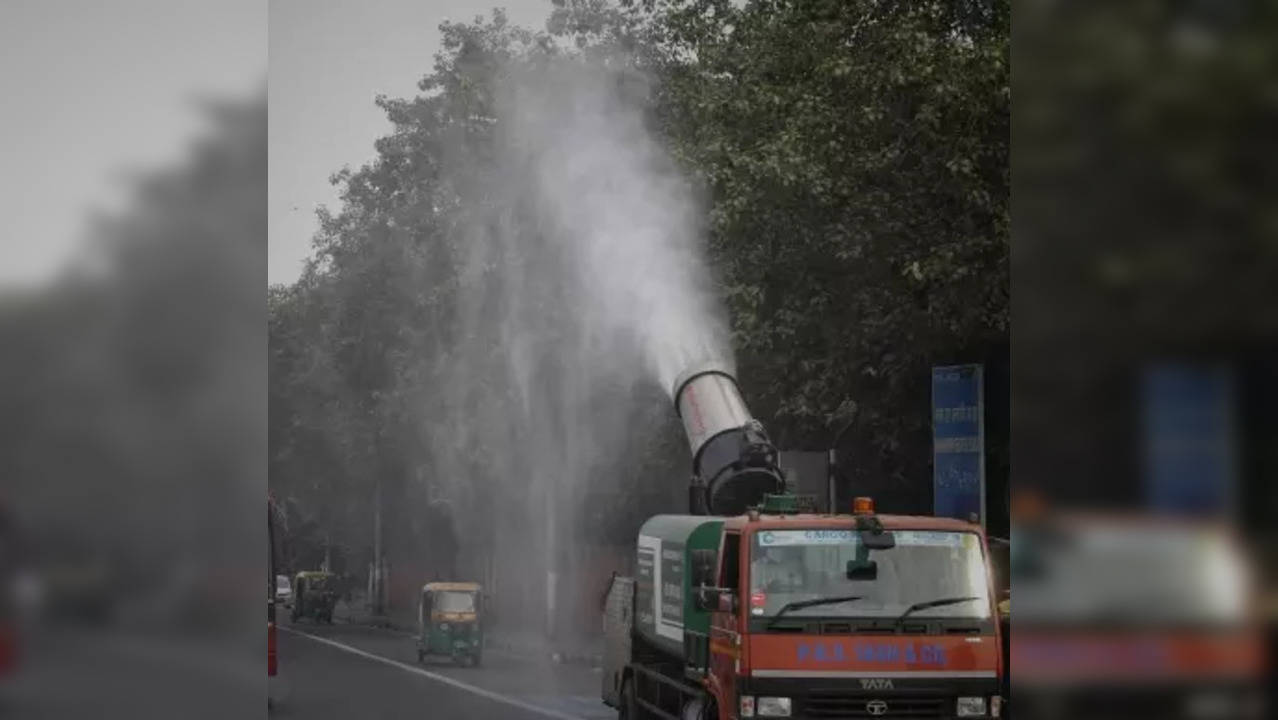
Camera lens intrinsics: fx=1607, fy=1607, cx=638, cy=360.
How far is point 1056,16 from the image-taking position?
172 centimetres

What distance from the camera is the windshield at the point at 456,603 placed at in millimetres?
38188

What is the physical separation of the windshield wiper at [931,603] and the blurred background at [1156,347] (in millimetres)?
10225

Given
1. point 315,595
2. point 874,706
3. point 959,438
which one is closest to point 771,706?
point 874,706

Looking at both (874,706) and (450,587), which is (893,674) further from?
(450,587)

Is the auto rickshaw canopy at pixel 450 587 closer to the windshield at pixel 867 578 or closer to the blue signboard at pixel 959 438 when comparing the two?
the blue signboard at pixel 959 438

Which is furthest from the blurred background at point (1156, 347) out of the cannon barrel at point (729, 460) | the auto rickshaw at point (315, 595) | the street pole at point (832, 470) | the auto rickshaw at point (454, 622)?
the auto rickshaw at point (315, 595)

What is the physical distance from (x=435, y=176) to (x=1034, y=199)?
124 ft

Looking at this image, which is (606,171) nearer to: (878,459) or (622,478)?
(878,459)

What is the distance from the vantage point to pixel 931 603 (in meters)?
11.8

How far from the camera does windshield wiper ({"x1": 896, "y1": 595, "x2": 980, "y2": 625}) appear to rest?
1177 centimetres

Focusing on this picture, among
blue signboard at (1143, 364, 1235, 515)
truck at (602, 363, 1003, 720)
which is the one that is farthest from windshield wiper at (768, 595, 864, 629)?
blue signboard at (1143, 364, 1235, 515)

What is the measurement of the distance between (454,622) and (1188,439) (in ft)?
123

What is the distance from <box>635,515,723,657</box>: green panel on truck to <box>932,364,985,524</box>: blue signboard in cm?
303

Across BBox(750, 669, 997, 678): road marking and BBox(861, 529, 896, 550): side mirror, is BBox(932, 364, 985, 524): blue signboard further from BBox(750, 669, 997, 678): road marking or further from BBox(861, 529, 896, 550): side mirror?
BBox(750, 669, 997, 678): road marking
